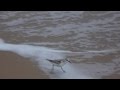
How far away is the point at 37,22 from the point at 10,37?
0.35m

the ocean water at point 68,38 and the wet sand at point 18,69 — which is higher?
the ocean water at point 68,38

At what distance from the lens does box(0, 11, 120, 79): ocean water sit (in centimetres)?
324

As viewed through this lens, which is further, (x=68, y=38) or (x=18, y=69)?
(x=68, y=38)

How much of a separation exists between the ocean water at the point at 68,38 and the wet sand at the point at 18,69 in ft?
0.24

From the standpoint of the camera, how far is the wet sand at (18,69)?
3.20 m

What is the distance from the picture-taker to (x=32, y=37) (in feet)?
11.1

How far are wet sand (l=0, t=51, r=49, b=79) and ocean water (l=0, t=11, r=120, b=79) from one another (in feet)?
0.24

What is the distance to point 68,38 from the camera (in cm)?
338

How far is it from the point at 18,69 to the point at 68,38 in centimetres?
66

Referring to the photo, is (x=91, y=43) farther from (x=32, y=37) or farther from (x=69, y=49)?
(x=32, y=37)

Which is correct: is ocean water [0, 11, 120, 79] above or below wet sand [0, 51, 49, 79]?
above

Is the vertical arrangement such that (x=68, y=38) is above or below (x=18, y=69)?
above
